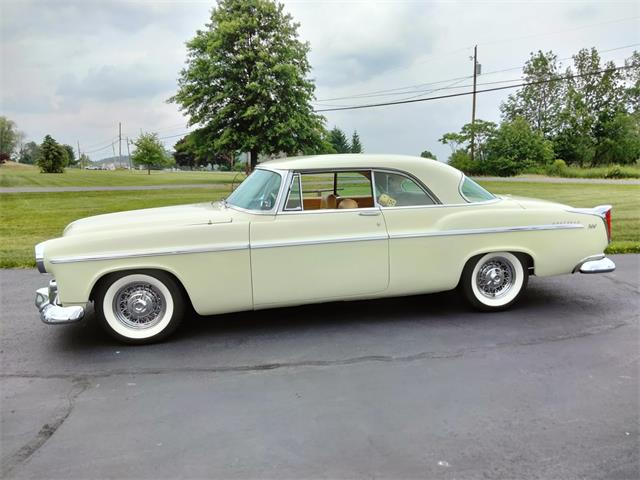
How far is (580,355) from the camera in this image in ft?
12.0

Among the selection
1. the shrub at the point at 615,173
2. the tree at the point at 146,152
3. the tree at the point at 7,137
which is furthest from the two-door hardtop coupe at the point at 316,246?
the tree at the point at 146,152

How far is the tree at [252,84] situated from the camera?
28922 millimetres

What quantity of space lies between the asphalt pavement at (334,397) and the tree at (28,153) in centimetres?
4510

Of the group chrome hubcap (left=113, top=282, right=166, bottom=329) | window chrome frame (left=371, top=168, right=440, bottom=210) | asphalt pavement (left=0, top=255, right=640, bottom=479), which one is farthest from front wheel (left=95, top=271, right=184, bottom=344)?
window chrome frame (left=371, top=168, right=440, bottom=210)

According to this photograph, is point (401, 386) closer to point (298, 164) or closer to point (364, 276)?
point (364, 276)

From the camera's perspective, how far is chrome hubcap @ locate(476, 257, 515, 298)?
4.66m

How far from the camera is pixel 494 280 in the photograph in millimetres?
4695

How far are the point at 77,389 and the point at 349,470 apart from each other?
2033 mm

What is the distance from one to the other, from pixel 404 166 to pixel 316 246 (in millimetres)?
1224

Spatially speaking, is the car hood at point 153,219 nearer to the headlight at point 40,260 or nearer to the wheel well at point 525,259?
the headlight at point 40,260

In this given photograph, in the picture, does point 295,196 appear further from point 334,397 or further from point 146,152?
point 146,152

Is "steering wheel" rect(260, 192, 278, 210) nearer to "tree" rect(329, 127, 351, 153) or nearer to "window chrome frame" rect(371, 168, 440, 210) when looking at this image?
"window chrome frame" rect(371, 168, 440, 210)

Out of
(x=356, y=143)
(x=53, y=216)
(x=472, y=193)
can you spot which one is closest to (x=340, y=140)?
(x=356, y=143)

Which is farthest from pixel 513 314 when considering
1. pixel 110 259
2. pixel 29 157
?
pixel 29 157
